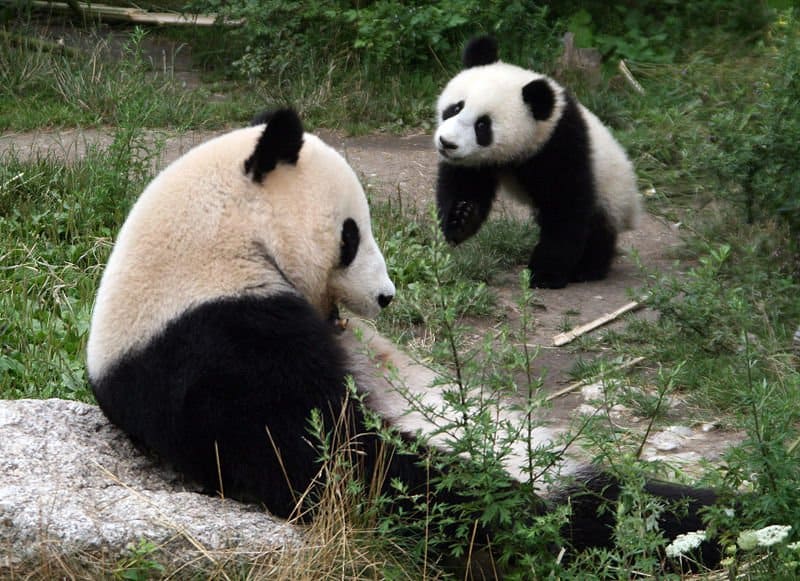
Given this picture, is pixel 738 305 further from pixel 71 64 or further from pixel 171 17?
pixel 171 17

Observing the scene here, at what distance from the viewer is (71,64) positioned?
367 inches

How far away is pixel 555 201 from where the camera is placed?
6.73 m

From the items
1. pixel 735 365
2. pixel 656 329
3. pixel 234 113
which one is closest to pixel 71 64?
pixel 234 113

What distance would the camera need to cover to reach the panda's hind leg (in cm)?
682

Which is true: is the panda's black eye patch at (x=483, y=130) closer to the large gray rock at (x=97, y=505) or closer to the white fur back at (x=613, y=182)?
the white fur back at (x=613, y=182)

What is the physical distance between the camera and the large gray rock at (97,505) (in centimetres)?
287

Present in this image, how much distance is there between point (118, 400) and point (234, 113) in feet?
20.0

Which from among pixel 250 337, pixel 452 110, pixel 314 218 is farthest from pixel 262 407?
pixel 452 110

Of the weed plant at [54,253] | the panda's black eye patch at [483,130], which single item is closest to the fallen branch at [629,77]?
the panda's black eye patch at [483,130]

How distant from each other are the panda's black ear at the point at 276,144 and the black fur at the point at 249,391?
1.30 feet

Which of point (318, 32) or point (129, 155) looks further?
point (318, 32)

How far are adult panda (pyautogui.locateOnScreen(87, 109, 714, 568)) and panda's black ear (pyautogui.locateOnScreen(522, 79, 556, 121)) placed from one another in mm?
3529

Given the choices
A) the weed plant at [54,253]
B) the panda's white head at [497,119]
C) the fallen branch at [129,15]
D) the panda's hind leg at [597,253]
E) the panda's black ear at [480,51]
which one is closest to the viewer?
the weed plant at [54,253]

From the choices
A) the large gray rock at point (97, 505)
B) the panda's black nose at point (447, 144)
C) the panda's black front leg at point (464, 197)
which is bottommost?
the panda's black front leg at point (464, 197)
